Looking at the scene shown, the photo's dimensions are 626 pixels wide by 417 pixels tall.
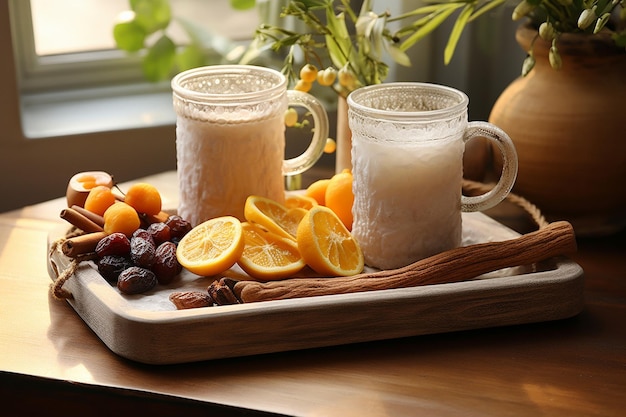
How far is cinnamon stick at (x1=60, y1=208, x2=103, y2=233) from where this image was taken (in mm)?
1004

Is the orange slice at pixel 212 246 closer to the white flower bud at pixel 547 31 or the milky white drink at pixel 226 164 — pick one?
the milky white drink at pixel 226 164

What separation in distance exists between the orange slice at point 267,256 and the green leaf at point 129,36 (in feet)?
2.22

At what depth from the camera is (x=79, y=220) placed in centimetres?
101

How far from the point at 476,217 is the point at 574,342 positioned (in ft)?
0.94

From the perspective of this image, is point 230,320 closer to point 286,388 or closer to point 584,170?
point 286,388

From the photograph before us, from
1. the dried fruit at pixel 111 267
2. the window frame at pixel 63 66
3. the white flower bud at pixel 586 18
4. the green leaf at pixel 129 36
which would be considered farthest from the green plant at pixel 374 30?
the window frame at pixel 63 66

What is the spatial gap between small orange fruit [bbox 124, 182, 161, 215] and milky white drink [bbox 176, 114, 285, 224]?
0.13 feet

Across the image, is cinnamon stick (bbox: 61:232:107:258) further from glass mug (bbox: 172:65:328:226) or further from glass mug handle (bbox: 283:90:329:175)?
glass mug handle (bbox: 283:90:329:175)

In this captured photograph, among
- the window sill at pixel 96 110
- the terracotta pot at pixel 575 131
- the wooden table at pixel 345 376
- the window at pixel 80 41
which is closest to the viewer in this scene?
the wooden table at pixel 345 376

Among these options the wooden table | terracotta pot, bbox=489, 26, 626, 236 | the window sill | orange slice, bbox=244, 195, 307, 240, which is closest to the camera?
the wooden table

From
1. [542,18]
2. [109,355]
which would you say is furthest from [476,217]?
[109,355]

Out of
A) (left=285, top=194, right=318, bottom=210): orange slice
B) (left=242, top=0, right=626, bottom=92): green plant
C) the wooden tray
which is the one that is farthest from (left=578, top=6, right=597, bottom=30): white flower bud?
(left=285, top=194, right=318, bottom=210): orange slice

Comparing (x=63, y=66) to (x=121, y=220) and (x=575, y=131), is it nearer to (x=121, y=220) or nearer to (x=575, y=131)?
(x=121, y=220)

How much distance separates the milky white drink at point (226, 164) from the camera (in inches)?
40.4
